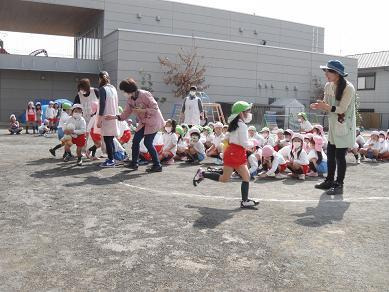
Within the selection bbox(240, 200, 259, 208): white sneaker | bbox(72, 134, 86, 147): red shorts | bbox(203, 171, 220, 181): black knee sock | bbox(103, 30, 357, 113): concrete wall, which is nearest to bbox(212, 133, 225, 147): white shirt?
bbox(72, 134, 86, 147): red shorts

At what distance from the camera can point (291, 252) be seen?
3842 millimetres

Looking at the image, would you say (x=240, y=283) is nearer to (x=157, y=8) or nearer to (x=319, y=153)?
(x=319, y=153)

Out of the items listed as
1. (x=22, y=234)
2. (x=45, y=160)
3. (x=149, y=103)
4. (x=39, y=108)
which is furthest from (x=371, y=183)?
(x=39, y=108)

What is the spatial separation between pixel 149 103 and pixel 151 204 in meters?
3.46

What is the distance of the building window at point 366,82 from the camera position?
139ft

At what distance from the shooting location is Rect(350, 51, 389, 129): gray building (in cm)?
4031

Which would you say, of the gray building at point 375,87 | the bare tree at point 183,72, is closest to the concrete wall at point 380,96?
the gray building at point 375,87

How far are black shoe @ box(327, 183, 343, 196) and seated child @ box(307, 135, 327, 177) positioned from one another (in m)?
1.76

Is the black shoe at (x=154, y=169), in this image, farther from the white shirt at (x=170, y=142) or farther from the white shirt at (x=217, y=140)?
the white shirt at (x=217, y=140)

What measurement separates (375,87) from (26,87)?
3096 cm

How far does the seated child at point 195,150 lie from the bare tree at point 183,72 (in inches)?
737

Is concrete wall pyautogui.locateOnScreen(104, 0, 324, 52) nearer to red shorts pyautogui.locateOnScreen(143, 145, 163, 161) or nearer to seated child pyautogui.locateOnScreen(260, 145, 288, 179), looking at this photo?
red shorts pyautogui.locateOnScreen(143, 145, 163, 161)

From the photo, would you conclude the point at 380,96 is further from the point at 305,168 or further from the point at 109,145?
the point at 109,145

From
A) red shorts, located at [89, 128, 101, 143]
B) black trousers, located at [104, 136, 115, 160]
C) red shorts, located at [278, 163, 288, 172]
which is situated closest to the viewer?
red shorts, located at [278, 163, 288, 172]
